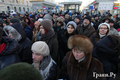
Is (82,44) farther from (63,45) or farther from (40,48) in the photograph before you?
(63,45)

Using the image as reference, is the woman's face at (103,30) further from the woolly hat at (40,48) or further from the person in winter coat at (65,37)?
the woolly hat at (40,48)

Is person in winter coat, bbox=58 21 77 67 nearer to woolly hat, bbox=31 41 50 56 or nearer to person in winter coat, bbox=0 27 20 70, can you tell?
woolly hat, bbox=31 41 50 56

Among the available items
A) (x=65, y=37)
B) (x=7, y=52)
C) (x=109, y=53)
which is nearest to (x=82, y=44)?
(x=109, y=53)

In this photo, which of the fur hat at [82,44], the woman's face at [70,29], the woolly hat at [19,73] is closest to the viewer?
the woolly hat at [19,73]

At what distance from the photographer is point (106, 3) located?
8367 millimetres

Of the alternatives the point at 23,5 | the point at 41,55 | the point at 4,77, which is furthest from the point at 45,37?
the point at 23,5

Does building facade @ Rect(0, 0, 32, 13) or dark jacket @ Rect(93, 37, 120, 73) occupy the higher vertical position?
building facade @ Rect(0, 0, 32, 13)

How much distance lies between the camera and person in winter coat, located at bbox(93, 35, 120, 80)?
1.64m

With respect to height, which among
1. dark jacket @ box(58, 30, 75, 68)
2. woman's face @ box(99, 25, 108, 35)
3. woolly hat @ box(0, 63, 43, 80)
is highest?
woman's face @ box(99, 25, 108, 35)

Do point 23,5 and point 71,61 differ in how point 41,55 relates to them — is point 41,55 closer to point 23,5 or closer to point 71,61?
point 71,61

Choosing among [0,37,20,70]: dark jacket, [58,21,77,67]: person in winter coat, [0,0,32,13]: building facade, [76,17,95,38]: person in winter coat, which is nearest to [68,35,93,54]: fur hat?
[0,37,20,70]: dark jacket

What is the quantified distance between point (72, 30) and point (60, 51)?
3.03 ft

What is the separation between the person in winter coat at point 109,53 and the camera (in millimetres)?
1637

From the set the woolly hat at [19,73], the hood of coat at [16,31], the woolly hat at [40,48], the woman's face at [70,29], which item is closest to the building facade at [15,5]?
the woman's face at [70,29]
